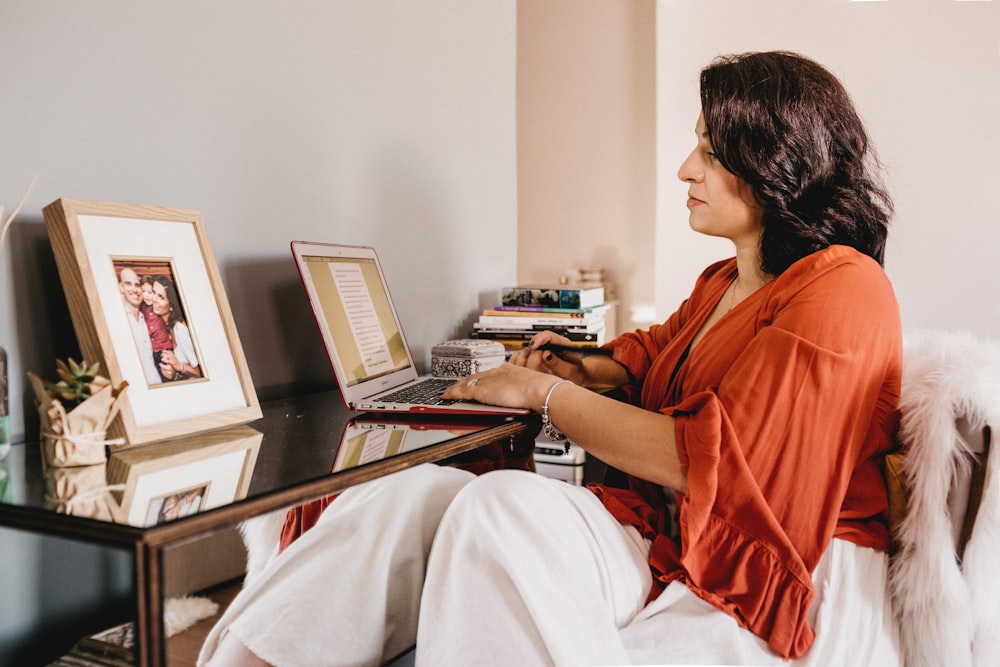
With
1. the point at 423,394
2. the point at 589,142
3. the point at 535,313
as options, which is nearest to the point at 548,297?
the point at 535,313

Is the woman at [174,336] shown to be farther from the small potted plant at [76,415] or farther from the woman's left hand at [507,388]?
the woman's left hand at [507,388]

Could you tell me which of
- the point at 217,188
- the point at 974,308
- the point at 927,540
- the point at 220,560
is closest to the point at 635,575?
the point at 927,540

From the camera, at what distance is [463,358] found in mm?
1571

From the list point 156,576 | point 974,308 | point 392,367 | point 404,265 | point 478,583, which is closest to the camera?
point 156,576

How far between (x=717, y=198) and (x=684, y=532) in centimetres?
58

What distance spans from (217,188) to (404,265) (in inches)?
21.2

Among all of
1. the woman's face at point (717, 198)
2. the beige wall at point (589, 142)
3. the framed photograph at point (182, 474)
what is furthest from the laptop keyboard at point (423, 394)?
the beige wall at point (589, 142)

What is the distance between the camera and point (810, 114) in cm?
129

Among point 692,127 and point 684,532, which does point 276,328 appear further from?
point 692,127

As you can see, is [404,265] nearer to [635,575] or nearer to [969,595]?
[635,575]

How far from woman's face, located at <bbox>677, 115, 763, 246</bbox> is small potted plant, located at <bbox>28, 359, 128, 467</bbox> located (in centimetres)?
91

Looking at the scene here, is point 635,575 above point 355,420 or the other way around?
the other way around

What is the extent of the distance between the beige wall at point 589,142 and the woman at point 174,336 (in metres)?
2.96

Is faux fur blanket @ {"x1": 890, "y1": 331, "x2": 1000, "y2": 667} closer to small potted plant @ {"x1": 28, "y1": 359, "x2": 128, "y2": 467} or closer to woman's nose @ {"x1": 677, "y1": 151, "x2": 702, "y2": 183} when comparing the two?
woman's nose @ {"x1": 677, "y1": 151, "x2": 702, "y2": 183}
